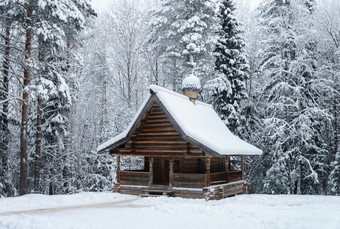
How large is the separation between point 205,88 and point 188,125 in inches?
430

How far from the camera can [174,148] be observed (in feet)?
62.6

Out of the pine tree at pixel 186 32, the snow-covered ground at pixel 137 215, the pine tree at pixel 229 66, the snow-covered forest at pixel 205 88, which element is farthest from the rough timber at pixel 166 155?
the pine tree at pixel 186 32

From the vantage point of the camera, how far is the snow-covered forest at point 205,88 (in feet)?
77.3

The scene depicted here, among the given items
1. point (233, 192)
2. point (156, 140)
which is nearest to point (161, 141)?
point (156, 140)

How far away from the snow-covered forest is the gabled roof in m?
3.83

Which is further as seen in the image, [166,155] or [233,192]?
[233,192]

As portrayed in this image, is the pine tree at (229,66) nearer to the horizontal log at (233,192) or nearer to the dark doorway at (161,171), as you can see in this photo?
the horizontal log at (233,192)

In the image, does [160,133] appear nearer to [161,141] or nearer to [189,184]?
[161,141]

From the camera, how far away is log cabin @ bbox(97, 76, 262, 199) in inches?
709

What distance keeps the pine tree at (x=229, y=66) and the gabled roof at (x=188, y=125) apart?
632 centimetres

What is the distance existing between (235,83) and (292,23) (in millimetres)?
6514

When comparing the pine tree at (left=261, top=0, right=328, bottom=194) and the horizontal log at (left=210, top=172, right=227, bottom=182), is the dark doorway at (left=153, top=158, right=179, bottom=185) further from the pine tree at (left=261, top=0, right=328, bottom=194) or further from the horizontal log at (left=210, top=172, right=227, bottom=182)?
the pine tree at (left=261, top=0, right=328, bottom=194)

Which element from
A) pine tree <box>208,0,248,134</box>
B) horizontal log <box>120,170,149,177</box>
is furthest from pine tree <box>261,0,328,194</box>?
horizontal log <box>120,170,149,177</box>

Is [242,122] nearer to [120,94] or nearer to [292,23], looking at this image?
[292,23]
